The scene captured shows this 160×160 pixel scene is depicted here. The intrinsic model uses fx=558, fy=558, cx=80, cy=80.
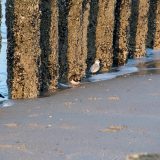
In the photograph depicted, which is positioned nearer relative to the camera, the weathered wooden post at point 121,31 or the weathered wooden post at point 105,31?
the weathered wooden post at point 105,31

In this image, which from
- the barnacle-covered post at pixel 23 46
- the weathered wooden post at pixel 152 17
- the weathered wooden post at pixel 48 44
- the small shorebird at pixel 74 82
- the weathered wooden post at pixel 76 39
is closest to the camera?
the barnacle-covered post at pixel 23 46

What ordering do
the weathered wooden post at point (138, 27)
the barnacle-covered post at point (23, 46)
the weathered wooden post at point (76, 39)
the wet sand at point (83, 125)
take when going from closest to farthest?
the wet sand at point (83, 125), the barnacle-covered post at point (23, 46), the weathered wooden post at point (76, 39), the weathered wooden post at point (138, 27)

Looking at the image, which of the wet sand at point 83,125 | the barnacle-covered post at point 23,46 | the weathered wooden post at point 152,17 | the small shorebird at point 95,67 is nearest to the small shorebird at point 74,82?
the wet sand at point 83,125

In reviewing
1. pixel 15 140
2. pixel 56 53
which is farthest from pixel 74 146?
pixel 56 53

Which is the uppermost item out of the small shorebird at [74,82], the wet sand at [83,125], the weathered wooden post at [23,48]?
the weathered wooden post at [23,48]

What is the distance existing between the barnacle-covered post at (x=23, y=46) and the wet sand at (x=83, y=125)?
1.52 feet

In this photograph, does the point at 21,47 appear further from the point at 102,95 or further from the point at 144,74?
the point at 144,74

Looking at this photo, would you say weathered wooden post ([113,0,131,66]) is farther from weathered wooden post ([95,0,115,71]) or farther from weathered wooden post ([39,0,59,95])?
weathered wooden post ([39,0,59,95])

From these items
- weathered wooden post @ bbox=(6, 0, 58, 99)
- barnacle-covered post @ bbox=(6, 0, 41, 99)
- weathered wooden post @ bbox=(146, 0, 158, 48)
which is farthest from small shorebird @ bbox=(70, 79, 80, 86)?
weathered wooden post @ bbox=(146, 0, 158, 48)

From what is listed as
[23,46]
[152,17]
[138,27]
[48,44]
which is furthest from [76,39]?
[152,17]

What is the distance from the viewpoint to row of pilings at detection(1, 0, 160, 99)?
Answer: 1039 centimetres

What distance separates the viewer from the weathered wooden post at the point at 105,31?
48.8 feet

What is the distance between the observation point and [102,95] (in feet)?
34.3

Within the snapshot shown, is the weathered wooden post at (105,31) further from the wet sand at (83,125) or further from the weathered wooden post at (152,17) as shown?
the weathered wooden post at (152,17)
